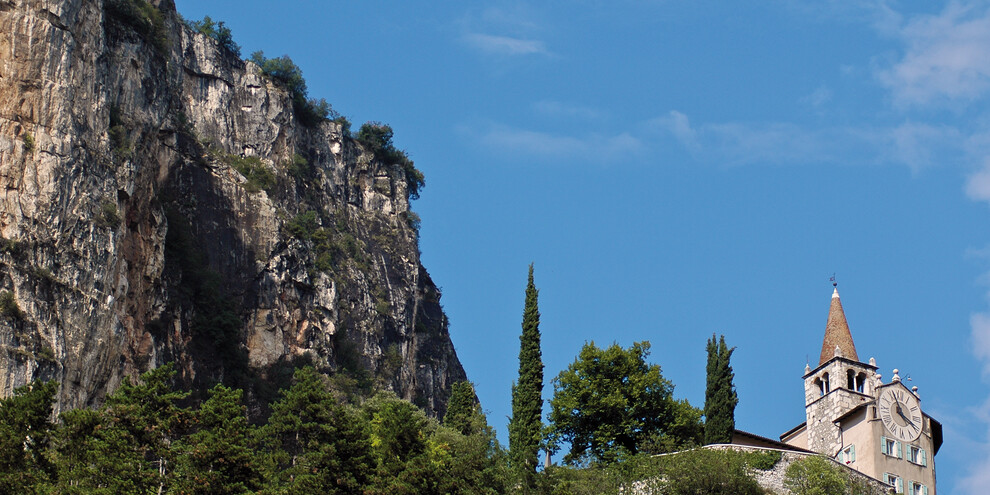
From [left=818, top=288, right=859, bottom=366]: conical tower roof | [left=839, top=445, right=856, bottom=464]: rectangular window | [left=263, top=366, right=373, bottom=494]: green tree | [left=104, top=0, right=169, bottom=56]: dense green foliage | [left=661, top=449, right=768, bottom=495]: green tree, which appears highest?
[left=104, top=0, right=169, bottom=56]: dense green foliage

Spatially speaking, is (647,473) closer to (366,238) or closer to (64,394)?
(64,394)

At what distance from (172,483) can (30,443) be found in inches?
174

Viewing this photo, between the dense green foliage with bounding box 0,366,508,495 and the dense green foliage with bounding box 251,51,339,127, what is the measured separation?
52.8m

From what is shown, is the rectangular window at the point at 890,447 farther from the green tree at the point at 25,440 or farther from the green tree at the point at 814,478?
the green tree at the point at 25,440

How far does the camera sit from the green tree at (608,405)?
58.3m

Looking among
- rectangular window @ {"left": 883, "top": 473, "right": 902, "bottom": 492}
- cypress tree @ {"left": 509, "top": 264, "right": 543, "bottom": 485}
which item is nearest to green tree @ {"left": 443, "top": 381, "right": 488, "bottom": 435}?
cypress tree @ {"left": 509, "top": 264, "right": 543, "bottom": 485}

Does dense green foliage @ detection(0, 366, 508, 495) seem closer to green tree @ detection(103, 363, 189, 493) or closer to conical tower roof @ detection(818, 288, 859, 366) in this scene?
green tree @ detection(103, 363, 189, 493)

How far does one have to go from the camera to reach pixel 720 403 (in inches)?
2239

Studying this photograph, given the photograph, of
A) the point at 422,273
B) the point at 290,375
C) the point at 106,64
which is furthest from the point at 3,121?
the point at 422,273

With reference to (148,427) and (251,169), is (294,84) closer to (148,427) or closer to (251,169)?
(251,169)

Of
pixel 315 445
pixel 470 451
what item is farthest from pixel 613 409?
pixel 315 445

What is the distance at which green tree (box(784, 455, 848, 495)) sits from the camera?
50.7 metres

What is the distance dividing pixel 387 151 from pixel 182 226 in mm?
30009

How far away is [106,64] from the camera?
68.4 m
